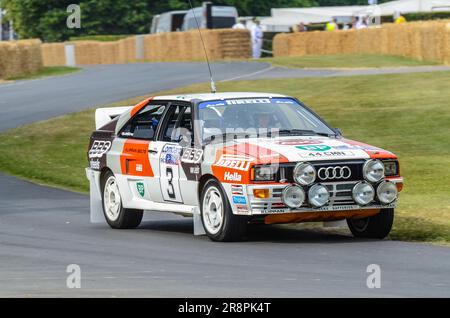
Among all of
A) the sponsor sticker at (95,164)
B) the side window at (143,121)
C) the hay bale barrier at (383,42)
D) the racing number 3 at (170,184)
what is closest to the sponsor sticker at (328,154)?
the racing number 3 at (170,184)

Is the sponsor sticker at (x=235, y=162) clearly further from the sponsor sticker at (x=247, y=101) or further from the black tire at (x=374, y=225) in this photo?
the black tire at (x=374, y=225)

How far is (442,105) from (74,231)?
14.6m

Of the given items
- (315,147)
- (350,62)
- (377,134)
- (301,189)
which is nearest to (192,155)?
(315,147)

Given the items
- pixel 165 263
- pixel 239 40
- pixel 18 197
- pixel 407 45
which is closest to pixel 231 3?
pixel 239 40

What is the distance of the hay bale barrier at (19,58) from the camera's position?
147ft

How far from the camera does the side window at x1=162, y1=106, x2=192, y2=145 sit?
12540 mm

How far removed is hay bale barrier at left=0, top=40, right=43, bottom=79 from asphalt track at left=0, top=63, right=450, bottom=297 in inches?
1131

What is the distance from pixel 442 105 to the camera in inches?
1033

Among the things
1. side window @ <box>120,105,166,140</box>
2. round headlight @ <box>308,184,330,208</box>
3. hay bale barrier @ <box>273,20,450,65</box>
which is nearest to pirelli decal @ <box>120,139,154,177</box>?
side window @ <box>120,105,166,140</box>

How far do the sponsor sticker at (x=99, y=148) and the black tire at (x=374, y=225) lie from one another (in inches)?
120

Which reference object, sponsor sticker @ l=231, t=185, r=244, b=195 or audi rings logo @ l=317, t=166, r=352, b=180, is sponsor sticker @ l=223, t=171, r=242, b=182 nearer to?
sponsor sticker @ l=231, t=185, r=244, b=195
